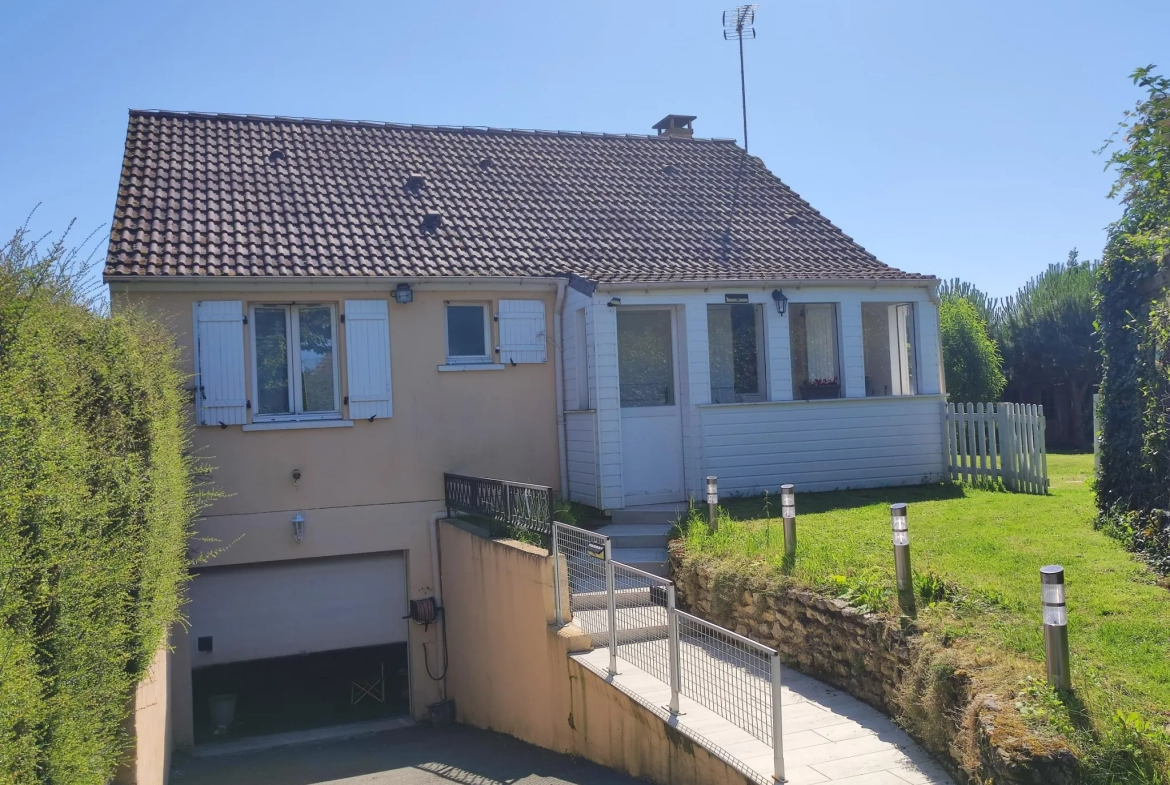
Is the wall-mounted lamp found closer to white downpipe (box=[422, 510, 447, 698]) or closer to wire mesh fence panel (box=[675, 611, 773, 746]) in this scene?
white downpipe (box=[422, 510, 447, 698])

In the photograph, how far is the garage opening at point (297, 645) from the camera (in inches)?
474

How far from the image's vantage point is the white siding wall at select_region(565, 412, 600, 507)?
12.4 metres

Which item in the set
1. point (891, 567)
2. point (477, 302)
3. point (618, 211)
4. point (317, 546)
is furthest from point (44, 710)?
point (618, 211)

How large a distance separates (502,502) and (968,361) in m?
20.8

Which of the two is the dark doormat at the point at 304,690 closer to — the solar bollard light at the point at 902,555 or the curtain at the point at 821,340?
the curtain at the point at 821,340

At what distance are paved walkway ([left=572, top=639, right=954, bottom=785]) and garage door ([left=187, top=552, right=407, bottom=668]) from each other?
231 inches

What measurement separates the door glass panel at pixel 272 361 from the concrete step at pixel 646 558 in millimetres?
4821

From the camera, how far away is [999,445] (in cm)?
1330

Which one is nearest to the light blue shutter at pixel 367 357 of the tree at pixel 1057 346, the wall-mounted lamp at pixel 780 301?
the wall-mounted lamp at pixel 780 301

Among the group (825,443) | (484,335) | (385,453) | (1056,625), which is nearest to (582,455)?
(484,335)

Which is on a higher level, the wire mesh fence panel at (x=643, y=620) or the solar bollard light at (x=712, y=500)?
the solar bollard light at (x=712, y=500)

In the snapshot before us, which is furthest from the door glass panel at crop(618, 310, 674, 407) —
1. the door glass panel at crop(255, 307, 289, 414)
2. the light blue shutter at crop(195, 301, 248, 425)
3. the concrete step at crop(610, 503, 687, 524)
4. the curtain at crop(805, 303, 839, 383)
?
the light blue shutter at crop(195, 301, 248, 425)

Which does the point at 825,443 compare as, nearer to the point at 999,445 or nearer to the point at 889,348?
the point at 889,348

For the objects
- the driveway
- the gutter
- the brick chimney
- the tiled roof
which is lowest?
the driveway
